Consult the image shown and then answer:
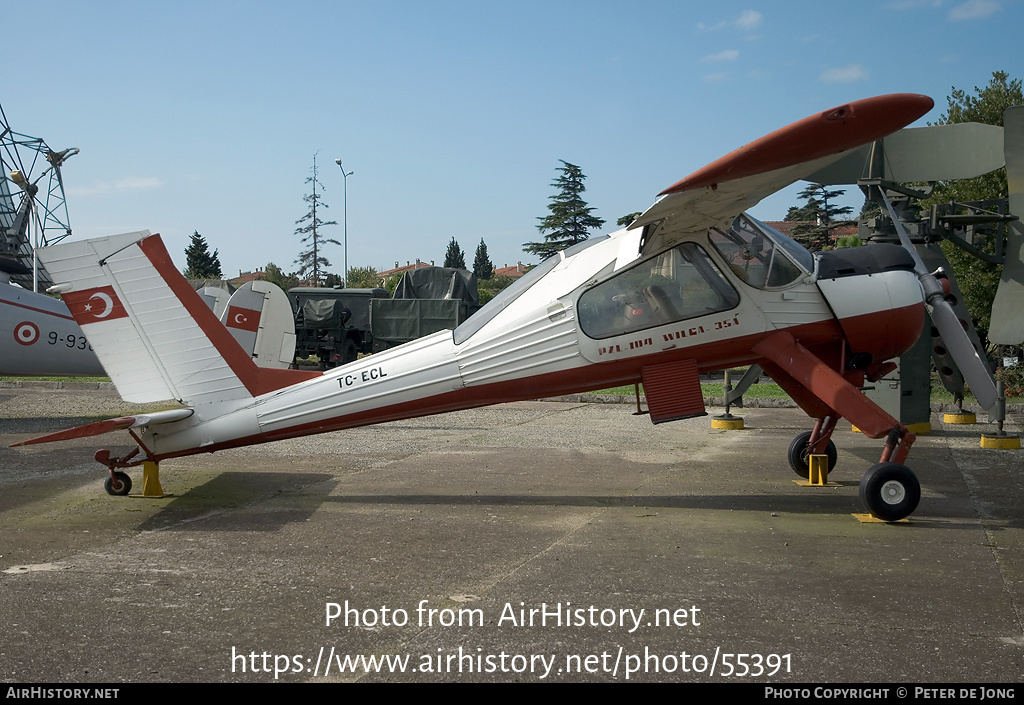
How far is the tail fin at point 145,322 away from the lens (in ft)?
22.0

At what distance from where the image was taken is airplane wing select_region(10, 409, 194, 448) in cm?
595

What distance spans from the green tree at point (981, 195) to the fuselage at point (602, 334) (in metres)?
14.8

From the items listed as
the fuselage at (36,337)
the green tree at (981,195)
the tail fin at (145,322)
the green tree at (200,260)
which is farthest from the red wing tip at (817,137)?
the green tree at (200,260)

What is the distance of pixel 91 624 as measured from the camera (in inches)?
158

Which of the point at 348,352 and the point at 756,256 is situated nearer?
the point at 756,256

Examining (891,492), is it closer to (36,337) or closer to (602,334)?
(602,334)

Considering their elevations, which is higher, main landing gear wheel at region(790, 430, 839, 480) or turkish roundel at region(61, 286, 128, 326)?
turkish roundel at region(61, 286, 128, 326)

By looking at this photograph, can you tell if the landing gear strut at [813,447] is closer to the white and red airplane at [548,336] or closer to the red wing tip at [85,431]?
the white and red airplane at [548,336]

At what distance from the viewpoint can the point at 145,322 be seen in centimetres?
682

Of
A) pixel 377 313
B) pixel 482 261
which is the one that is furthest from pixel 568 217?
pixel 482 261

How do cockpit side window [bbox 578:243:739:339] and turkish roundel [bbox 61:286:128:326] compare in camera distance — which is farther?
cockpit side window [bbox 578:243:739:339]

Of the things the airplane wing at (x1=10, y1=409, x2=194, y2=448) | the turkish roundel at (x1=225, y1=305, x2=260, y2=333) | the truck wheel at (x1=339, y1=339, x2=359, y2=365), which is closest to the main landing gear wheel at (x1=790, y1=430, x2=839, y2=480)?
the turkish roundel at (x1=225, y1=305, x2=260, y2=333)

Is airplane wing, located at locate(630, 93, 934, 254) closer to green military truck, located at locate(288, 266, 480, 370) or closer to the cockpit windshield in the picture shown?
the cockpit windshield

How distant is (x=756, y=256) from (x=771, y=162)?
167 centimetres
